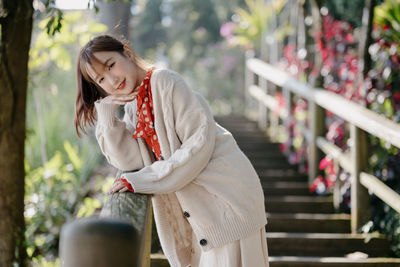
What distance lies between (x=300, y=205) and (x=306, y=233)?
415 millimetres

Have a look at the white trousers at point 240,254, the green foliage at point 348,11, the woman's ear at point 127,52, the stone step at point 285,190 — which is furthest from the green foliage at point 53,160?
the green foliage at point 348,11

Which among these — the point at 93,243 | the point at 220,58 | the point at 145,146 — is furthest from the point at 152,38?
the point at 93,243

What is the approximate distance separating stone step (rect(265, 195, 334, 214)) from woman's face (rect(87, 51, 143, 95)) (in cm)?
268

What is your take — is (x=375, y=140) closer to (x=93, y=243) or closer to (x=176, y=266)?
(x=176, y=266)

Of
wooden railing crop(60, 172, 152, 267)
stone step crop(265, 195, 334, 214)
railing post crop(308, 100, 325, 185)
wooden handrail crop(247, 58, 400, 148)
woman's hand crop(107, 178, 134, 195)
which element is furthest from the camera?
railing post crop(308, 100, 325, 185)

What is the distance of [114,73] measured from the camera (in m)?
2.16

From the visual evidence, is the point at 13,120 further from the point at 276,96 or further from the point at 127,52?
the point at 276,96

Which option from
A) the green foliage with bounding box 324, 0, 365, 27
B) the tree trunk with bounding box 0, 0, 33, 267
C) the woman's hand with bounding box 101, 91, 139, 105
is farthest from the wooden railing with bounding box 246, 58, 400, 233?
the tree trunk with bounding box 0, 0, 33, 267

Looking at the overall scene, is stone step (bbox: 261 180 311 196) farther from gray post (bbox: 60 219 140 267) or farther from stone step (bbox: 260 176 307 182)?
gray post (bbox: 60 219 140 267)

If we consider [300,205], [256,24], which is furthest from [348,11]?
[300,205]

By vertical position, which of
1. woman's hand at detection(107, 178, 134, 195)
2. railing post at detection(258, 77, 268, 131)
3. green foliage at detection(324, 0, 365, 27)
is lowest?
railing post at detection(258, 77, 268, 131)

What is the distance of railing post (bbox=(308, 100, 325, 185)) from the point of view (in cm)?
494

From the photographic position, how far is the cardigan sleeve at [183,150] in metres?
1.99

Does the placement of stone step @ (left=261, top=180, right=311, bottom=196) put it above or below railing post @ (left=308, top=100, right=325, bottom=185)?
below
